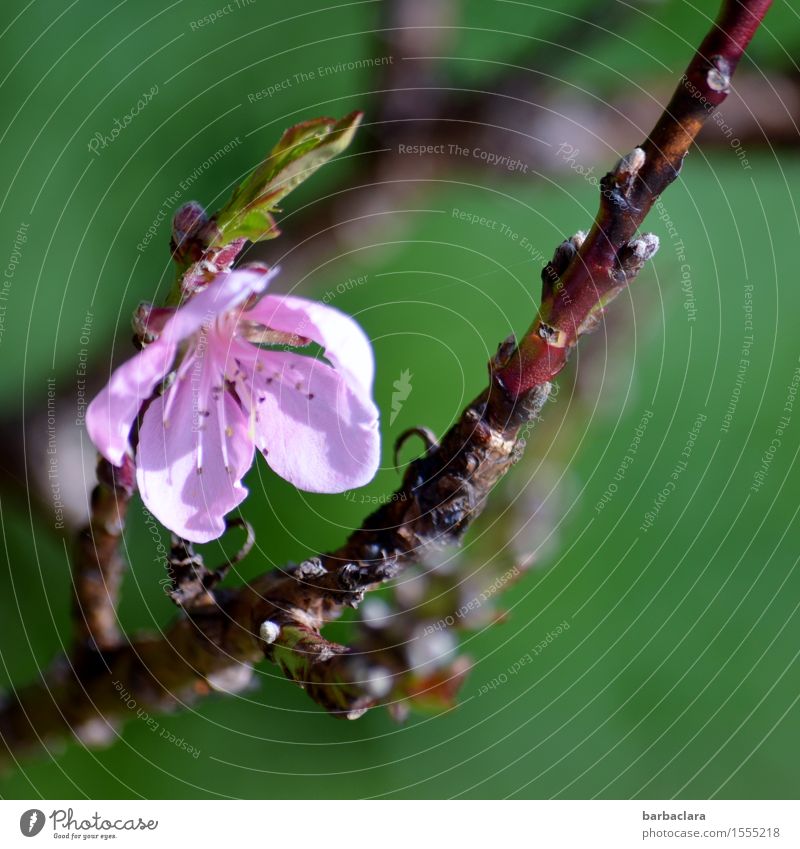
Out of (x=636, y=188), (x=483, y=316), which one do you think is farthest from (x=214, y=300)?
(x=483, y=316)

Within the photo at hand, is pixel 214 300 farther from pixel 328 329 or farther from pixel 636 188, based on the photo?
pixel 636 188

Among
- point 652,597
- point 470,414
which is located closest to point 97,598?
point 470,414

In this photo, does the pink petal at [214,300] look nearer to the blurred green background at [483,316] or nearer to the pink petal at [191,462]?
the pink petal at [191,462]

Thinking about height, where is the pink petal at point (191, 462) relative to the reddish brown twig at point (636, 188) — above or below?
below

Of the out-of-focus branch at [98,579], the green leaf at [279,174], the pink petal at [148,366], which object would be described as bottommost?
the out-of-focus branch at [98,579]

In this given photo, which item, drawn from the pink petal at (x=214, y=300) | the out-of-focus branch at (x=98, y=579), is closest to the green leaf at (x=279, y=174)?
the pink petal at (x=214, y=300)
